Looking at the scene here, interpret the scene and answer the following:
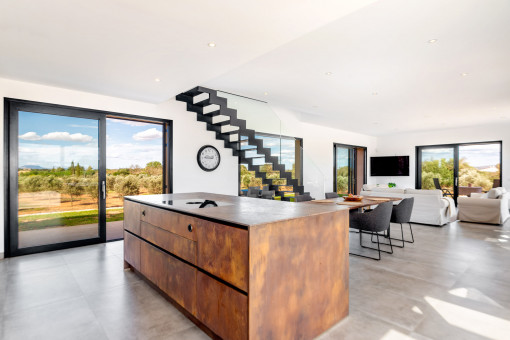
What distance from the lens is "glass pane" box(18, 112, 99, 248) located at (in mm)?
4262

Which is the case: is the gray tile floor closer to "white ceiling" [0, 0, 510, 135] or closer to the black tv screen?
"white ceiling" [0, 0, 510, 135]

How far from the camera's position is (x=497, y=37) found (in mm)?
3324

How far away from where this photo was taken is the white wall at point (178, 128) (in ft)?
13.8

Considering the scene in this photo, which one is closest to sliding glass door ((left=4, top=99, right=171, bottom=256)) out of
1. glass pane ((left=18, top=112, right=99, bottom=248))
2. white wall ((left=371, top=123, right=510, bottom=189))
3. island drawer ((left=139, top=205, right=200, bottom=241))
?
glass pane ((left=18, top=112, right=99, bottom=248))

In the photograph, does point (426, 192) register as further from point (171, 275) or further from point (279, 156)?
point (171, 275)

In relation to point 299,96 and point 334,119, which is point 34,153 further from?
point 334,119

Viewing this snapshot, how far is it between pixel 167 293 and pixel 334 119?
283 inches

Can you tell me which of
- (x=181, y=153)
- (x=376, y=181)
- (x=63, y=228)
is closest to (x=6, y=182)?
(x=63, y=228)

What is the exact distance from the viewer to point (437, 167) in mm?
10680

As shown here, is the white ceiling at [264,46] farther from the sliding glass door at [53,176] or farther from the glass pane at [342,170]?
the glass pane at [342,170]

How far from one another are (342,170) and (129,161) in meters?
7.50

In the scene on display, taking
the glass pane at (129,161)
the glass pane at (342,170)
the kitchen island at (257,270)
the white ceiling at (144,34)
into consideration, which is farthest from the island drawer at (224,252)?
the glass pane at (342,170)

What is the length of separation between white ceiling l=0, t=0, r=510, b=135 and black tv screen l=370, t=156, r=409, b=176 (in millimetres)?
5737

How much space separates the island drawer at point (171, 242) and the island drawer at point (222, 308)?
7.6 inches
